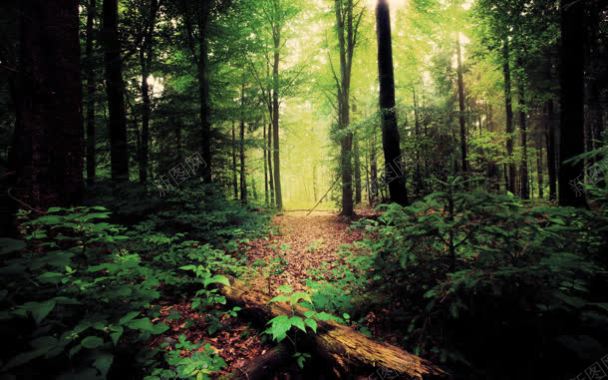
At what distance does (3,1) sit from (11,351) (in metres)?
7.06

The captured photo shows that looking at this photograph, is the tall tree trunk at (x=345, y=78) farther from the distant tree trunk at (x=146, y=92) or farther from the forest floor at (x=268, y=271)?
the distant tree trunk at (x=146, y=92)

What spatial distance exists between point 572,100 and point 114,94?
1322cm

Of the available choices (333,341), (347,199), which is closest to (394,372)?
(333,341)

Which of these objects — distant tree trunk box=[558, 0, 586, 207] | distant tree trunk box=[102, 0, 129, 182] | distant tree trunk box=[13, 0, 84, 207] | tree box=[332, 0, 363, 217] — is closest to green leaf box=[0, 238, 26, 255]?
distant tree trunk box=[13, 0, 84, 207]

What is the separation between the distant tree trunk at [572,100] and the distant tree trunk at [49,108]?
415 inches

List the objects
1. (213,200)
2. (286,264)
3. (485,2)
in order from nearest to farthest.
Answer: (286,264) → (213,200) → (485,2)

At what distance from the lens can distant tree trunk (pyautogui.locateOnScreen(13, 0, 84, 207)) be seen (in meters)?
3.49

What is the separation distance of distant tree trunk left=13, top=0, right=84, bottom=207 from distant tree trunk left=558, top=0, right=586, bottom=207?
10.5 m

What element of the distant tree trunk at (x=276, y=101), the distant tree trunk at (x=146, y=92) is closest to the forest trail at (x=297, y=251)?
the distant tree trunk at (x=146, y=92)

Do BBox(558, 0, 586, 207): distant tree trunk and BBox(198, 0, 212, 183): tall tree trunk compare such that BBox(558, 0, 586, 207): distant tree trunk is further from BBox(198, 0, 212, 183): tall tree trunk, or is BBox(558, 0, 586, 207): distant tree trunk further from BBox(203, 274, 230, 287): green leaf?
BBox(198, 0, 212, 183): tall tree trunk

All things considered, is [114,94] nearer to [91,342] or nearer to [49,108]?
[49,108]

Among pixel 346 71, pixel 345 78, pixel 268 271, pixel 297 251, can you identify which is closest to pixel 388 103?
pixel 297 251

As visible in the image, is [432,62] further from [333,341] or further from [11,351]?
[11,351]

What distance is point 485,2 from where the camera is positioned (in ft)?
33.2
